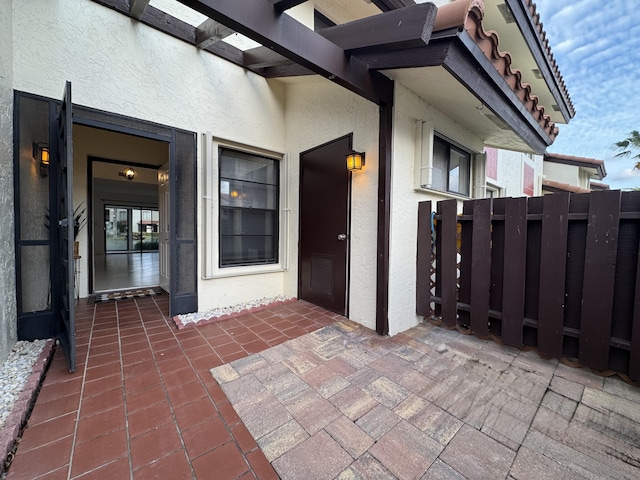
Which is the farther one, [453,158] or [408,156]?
[453,158]

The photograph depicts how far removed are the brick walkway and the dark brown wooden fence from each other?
6.11ft

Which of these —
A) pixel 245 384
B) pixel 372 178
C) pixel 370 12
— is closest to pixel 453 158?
pixel 372 178

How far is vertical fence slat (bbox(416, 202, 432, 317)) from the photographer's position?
3.02 meters

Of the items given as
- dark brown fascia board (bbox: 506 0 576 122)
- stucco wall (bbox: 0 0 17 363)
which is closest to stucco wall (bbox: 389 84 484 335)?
dark brown fascia board (bbox: 506 0 576 122)

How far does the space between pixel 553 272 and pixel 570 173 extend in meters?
11.4

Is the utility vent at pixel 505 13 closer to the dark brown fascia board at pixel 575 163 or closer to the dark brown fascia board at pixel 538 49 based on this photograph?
the dark brown fascia board at pixel 538 49

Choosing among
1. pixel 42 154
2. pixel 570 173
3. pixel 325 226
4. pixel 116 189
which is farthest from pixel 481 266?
pixel 570 173

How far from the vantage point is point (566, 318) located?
2266 millimetres

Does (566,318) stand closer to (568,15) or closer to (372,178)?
(372,178)

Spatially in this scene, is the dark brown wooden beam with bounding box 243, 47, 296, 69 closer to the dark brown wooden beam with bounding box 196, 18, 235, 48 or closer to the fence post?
the dark brown wooden beam with bounding box 196, 18, 235, 48

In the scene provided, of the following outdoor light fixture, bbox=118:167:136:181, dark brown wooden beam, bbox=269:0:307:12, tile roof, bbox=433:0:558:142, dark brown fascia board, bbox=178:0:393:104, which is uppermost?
tile roof, bbox=433:0:558:142

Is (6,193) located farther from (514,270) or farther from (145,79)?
(514,270)

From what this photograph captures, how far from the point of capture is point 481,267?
2686mm

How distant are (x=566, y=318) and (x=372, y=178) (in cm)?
226
